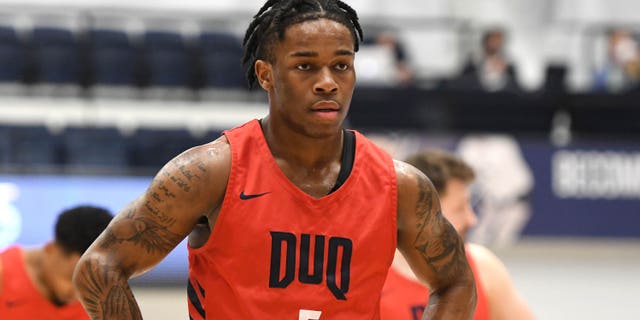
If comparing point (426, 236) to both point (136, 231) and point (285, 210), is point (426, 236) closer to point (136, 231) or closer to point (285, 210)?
point (285, 210)

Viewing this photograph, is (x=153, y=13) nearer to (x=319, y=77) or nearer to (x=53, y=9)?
(x=53, y=9)

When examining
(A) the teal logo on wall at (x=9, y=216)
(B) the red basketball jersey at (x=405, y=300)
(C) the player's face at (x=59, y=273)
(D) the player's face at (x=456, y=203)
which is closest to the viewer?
(B) the red basketball jersey at (x=405, y=300)

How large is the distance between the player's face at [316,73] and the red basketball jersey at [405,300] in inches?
53.9

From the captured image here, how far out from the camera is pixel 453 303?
2844 millimetres

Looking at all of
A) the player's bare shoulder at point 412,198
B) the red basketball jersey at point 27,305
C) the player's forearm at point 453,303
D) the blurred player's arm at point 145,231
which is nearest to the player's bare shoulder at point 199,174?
the blurred player's arm at point 145,231

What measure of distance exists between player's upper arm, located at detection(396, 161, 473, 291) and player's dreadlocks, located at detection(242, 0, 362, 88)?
412 mm

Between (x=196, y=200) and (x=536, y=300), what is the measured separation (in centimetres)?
679

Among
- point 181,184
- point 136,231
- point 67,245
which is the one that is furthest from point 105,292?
point 67,245

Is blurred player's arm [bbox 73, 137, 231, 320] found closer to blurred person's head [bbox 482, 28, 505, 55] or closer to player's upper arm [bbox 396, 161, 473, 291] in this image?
player's upper arm [bbox 396, 161, 473, 291]

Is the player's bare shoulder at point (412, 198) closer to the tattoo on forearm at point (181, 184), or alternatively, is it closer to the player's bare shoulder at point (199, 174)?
the player's bare shoulder at point (199, 174)

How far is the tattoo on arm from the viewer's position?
9.16ft

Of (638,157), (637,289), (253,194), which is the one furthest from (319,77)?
(638,157)

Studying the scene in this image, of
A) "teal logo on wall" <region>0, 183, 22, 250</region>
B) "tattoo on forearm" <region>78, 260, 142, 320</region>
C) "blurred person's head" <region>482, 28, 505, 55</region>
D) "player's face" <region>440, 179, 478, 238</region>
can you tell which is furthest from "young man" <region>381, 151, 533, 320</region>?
"blurred person's head" <region>482, 28, 505, 55</region>

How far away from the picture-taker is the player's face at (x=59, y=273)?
396 centimetres
